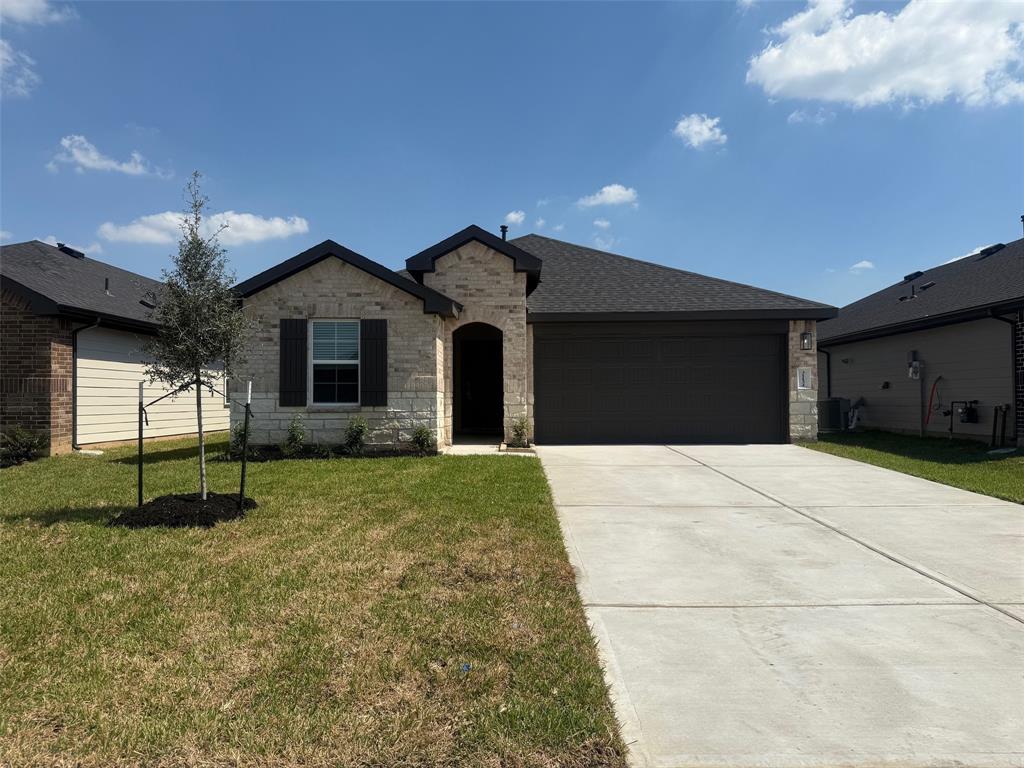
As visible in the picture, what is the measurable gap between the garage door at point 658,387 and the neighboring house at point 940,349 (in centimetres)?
456

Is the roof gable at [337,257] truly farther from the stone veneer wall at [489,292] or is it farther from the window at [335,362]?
the stone veneer wall at [489,292]

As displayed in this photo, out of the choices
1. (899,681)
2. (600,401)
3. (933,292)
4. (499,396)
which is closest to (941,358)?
(933,292)

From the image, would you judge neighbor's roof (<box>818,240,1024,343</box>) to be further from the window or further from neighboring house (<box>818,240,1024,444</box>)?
the window

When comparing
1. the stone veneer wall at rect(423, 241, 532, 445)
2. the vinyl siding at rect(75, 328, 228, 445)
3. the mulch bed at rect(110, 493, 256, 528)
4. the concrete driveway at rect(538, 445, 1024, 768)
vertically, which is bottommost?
the concrete driveway at rect(538, 445, 1024, 768)

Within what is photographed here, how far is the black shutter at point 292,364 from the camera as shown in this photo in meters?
11.5

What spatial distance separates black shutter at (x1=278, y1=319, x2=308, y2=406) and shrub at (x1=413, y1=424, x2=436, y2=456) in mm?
2376

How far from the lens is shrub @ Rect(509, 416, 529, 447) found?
13.1 metres

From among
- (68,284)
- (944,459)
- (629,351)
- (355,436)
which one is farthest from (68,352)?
(944,459)

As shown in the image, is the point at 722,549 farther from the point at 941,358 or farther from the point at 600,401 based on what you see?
the point at 941,358

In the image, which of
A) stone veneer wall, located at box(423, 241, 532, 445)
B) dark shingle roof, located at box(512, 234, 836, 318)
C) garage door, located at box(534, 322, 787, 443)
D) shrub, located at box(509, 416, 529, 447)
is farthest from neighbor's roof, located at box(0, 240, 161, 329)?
dark shingle roof, located at box(512, 234, 836, 318)

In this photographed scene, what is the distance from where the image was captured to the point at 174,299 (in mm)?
6355

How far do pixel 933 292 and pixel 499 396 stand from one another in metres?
13.4

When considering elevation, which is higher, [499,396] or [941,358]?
[941,358]

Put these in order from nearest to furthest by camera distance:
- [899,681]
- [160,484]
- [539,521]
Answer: [899,681] → [539,521] → [160,484]
